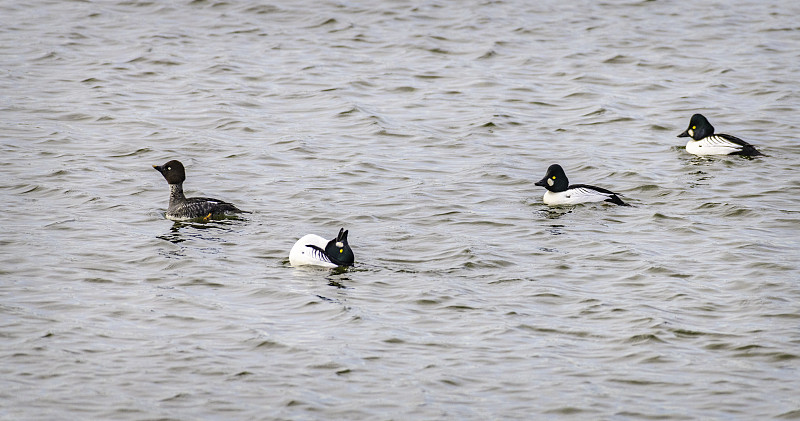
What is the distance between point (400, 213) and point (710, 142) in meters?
6.40

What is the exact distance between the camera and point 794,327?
11.1 meters

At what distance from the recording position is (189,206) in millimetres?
15227

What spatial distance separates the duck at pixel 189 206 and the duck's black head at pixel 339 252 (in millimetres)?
2835

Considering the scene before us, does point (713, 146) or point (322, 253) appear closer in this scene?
point (322, 253)

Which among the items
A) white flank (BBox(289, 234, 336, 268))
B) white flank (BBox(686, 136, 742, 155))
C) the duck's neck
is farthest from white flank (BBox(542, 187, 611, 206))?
the duck's neck

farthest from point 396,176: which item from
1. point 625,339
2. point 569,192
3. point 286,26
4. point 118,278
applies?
point 286,26

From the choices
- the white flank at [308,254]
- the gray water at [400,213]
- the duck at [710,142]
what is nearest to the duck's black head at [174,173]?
the gray water at [400,213]

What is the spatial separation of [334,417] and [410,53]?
17.5 m

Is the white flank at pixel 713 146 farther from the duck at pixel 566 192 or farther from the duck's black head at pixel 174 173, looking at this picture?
the duck's black head at pixel 174 173

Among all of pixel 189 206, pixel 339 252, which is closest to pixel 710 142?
pixel 339 252

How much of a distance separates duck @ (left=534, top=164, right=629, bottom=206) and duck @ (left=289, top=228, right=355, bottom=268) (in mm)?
4451

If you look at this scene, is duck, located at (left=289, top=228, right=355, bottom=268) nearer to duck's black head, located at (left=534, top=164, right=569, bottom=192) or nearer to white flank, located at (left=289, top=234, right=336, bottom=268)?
white flank, located at (left=289, top=234, right=336, bottom=268)

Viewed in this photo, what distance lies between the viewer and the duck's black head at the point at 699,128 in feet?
61.8

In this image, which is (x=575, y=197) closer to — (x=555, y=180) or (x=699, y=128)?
(x=555, y=180)
